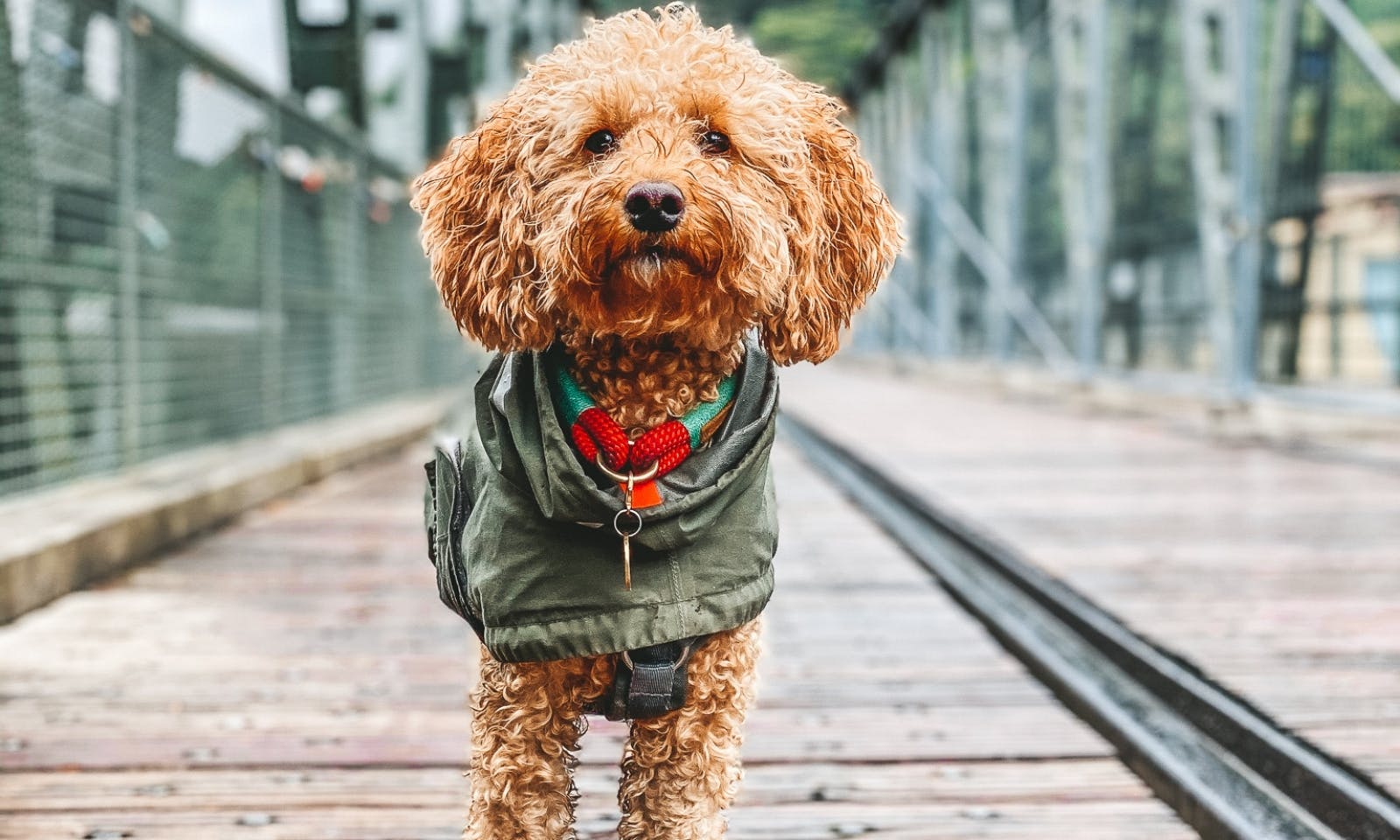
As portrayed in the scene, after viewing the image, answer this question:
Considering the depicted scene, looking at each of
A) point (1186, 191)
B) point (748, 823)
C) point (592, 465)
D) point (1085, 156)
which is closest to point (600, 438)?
point (592, 465)

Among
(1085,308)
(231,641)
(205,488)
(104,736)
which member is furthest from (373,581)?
(1085,308)

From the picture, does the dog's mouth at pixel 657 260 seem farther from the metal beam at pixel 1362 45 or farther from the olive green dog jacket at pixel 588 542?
the metal beam at pixel 1362 45

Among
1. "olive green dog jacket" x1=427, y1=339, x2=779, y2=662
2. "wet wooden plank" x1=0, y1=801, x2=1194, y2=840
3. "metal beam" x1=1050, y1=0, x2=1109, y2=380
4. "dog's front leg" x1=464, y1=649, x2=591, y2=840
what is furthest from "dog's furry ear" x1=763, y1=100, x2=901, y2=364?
"metal beam" x1=1050, y1=0, x2=1109, y2=380

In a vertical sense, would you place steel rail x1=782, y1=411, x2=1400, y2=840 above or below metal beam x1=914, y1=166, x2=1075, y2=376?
below

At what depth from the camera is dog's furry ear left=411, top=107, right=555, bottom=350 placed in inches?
60.1

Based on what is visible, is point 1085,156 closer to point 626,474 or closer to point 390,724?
point 390,724

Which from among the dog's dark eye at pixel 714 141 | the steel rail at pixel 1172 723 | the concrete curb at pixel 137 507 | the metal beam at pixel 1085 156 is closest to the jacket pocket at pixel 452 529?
the dog's dark eye at pixel 714 141

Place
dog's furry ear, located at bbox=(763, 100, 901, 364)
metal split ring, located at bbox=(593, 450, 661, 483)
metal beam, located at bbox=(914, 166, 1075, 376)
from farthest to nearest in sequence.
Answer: metal beam, located at bbox=(914, 166, 1075, 376) < dog's furry ear, located at bbox=(763, 100, 901, 364) < metal split ring, located at bbox=(593, 450, 661, 483)

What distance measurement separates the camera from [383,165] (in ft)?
26.7

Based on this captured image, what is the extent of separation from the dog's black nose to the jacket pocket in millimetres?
477

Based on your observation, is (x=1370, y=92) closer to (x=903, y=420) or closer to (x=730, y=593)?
(x=903, y=420)

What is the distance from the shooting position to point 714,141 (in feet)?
4.97

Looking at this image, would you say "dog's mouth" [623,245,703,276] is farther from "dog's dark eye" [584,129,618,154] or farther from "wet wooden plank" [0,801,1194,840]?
"wet wooden plank" [0,801,1194,840]

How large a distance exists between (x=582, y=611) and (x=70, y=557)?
2.39 metres
